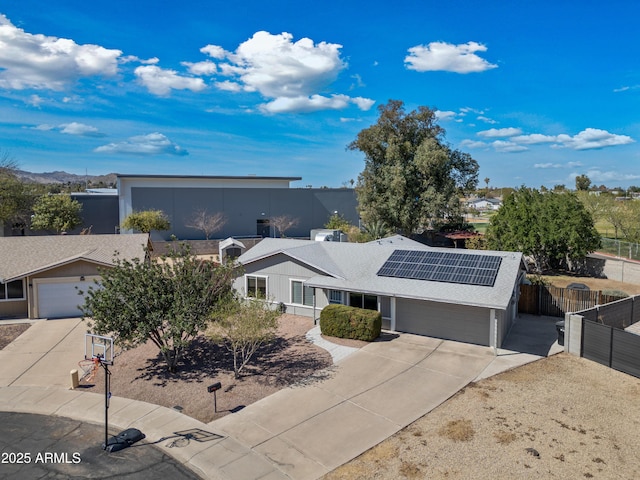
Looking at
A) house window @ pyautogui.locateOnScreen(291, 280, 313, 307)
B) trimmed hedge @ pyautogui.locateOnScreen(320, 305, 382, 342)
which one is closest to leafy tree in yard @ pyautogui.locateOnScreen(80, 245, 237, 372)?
trimmed hedge @ pyautogui.locateOnScreen(320, 305, 382, 342)

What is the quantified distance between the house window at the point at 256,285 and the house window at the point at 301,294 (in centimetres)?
176

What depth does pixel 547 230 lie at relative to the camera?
31.0 meters

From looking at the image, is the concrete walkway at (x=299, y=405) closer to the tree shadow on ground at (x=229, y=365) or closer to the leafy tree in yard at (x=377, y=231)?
the tree shadow on ground at (x=229, y=365)

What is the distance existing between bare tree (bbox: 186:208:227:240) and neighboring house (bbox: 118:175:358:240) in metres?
0.37

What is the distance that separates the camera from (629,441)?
35.5 feet

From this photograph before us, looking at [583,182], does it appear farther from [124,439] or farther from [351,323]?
[124,439]

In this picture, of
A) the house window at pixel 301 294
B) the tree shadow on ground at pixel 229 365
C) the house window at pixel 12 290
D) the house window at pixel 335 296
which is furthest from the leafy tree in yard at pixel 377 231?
the house window at pixel 12 290

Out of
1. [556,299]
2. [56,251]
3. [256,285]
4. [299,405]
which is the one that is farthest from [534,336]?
[56,251]

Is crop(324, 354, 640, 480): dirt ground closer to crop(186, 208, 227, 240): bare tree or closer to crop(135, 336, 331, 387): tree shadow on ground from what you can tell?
crop(135, 336, 331, 387): tree shadow on ground

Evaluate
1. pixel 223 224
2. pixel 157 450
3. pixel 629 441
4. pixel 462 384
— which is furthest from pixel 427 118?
pixel 157 450

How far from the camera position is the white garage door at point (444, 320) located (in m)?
18.0

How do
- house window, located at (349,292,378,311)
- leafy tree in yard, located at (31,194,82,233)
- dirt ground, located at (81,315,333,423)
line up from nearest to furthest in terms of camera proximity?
dirt ground, located at (81,315,333,423)
house window, located at (349,292,378,311)
leafy tree in yard, located at (31,194,82,233)

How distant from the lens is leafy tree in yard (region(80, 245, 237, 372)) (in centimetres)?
1420

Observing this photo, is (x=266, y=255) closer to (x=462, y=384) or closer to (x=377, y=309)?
(x=377, y=309)
